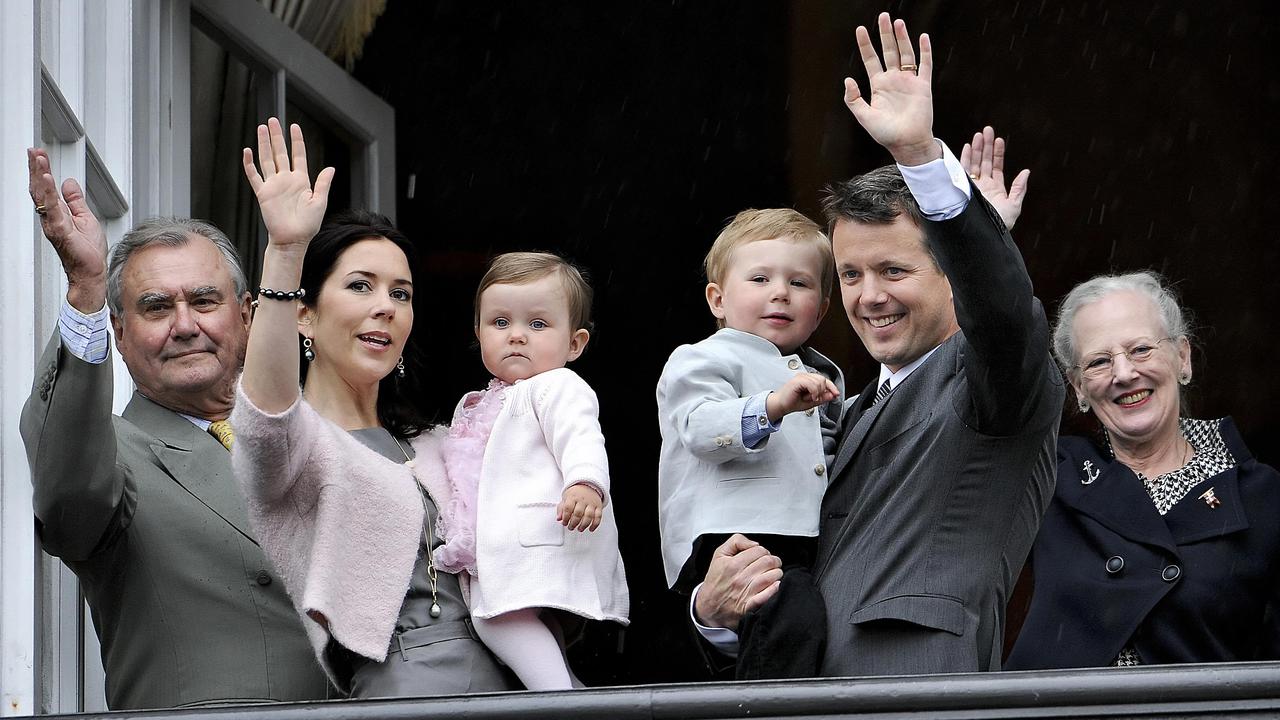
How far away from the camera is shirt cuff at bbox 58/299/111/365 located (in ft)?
8.96

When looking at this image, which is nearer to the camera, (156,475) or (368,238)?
(156,475)

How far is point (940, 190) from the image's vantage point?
2.48m

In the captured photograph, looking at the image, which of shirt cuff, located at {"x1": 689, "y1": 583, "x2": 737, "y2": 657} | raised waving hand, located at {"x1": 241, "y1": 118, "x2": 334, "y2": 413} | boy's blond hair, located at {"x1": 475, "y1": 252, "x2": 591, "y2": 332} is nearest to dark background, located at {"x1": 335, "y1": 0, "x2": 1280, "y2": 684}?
boy's blond hair, located at {"x1": 475, "y1": 252, "x2": 591, "y2": 332}

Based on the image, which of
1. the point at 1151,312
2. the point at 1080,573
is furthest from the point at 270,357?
the point at 1151,312

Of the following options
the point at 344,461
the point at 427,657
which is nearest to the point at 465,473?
the point at 344,461

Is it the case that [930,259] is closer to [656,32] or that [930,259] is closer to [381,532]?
[381,532]

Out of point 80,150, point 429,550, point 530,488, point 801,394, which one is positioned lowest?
point 429,550

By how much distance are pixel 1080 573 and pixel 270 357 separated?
1.83m

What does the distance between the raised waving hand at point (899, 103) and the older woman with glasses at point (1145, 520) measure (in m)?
1.23

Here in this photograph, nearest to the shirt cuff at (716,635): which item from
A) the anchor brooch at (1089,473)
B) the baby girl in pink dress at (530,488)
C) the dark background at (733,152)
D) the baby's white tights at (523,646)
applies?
the baby girl in pink dress at (530,488)

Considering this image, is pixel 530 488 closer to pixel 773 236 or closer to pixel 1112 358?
pixel 773 236

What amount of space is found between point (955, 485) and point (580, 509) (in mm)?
694

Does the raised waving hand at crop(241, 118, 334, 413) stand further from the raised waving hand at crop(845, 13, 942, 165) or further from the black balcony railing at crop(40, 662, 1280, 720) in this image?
the raised waving hand at crop(845, 13, 942, 165)

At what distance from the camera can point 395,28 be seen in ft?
22.9
